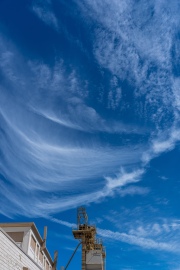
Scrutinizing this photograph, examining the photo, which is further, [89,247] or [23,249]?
[89,247]

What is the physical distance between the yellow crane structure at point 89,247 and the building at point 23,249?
5.80 metres

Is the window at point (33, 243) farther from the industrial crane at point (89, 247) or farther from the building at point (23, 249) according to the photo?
the industrial crane at point (89, 247)

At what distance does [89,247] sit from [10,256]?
2597cm

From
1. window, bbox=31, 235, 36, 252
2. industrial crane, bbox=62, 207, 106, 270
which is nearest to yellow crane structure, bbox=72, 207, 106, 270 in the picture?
industrial crane, bbox=62, 207, 106, 270

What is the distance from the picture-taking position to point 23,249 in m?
22.6

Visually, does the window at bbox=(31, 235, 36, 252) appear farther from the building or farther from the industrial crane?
the industrial crane

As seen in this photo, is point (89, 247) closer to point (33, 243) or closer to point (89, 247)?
point (89, 247)

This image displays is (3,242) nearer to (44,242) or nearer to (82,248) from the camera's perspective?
(44,242)

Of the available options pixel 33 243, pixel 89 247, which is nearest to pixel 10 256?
pixel 33 243

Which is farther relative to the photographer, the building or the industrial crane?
the industrial crane

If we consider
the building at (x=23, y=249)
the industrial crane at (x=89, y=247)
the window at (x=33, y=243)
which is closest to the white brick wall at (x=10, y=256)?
the building at (x=23, y=249)

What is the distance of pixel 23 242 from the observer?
22.9 meters

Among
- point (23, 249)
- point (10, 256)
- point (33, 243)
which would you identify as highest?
point (33, 243)

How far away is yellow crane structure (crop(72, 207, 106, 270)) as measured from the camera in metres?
36.2
